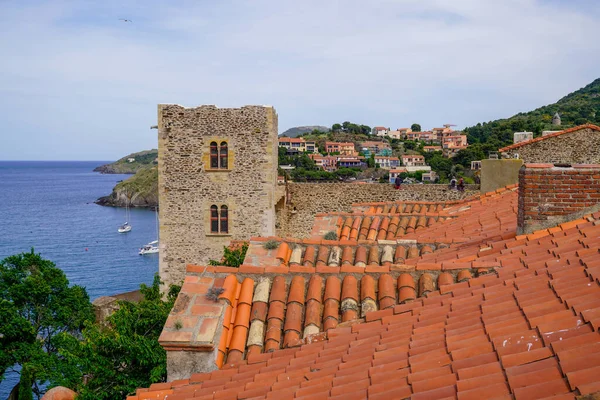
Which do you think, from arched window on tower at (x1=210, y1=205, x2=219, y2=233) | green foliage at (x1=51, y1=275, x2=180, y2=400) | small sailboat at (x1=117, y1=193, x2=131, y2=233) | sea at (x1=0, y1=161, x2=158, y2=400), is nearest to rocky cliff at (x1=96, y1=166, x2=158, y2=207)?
small sailboat at (x1=117, y1=193, x2=131, y2=233)

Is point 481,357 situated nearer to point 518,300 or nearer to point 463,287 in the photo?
point 518,300

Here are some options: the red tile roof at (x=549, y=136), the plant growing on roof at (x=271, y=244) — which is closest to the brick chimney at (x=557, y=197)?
the plant growing on roof at (x=271, y=244)

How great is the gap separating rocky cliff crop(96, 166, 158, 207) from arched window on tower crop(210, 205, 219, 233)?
74221mm

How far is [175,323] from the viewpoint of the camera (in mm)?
4785

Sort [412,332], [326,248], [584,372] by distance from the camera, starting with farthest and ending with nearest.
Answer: [326,248], [412,332], [584,372]

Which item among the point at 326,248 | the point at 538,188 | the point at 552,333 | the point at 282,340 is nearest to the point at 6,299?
the point at 326,248

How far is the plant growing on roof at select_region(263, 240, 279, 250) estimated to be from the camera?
7.01 meters

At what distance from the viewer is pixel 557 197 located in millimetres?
6105

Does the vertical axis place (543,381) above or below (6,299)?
above

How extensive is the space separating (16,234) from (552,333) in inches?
2826

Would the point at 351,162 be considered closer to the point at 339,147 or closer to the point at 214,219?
the point at 339,147

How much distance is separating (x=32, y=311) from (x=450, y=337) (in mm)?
19319

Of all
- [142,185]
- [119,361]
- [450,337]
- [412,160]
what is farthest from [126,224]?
[450,337]

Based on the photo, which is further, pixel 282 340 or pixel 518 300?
pixel 282 340
